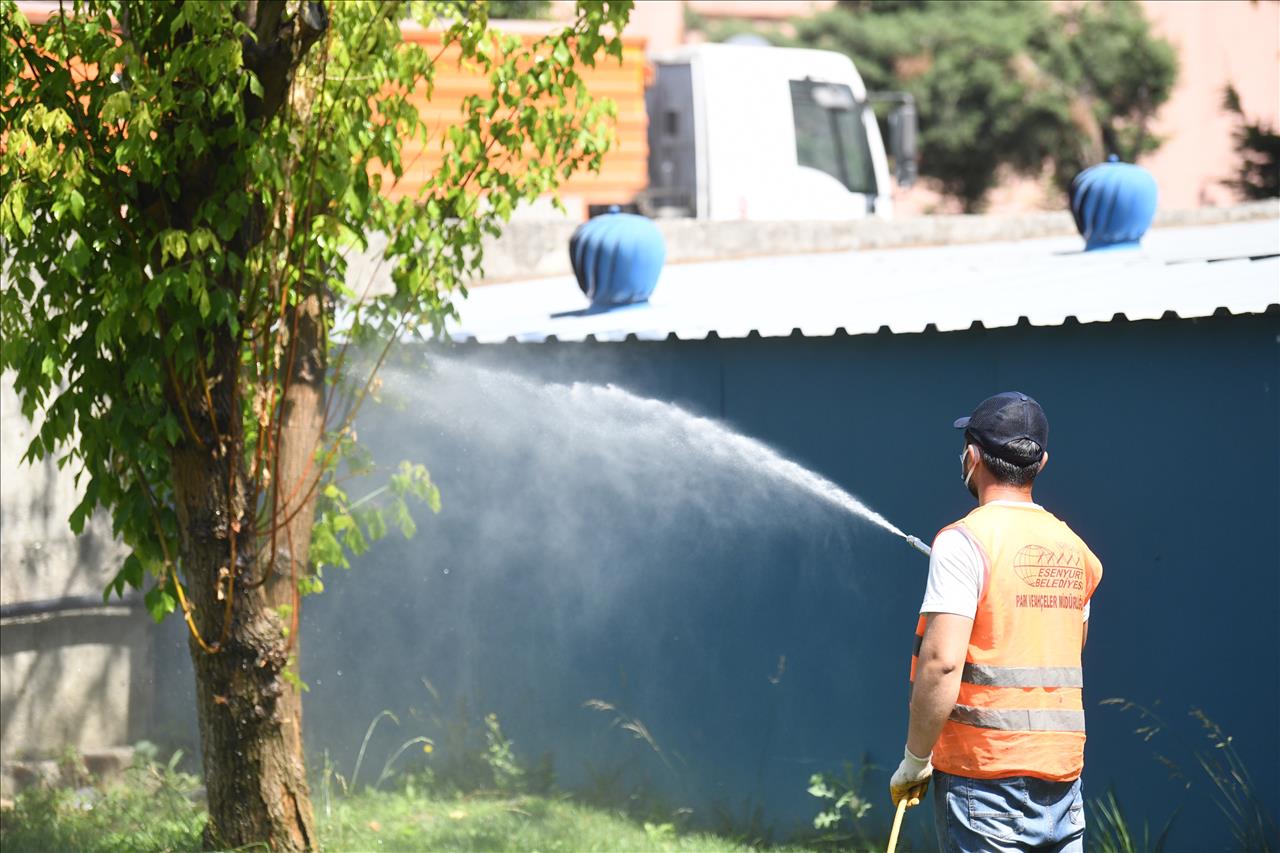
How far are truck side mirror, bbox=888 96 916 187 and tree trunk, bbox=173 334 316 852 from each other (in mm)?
13859

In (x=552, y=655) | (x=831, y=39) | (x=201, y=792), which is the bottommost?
(x=201, y=792)

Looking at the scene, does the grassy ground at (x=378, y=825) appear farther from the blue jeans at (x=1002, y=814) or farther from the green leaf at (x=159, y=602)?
the blue jeans at (x=1002, y=814)

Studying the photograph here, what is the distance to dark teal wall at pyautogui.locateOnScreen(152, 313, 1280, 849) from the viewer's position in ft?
19.7

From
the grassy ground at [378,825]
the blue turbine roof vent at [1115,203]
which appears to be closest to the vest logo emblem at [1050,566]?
the grassy ground at [378,825]

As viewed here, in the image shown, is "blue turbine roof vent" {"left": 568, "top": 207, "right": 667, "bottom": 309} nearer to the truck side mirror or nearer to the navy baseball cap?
the navy baseball cap

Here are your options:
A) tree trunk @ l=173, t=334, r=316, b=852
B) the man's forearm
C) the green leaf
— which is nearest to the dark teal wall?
tree trunk @ l=173, t=334, r=316, b=852

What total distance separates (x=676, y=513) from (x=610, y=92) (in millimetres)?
10064

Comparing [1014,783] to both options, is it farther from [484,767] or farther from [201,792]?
[201,792]

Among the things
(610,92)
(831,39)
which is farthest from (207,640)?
(831,39)

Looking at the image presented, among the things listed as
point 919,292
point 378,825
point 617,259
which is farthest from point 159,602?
point 919,292

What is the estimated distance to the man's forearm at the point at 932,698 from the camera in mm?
3932

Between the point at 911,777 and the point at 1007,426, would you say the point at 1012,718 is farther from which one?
the point at 1007,426

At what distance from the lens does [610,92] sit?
1678 cm

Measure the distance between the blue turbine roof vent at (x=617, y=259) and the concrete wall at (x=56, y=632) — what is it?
3250 mm
